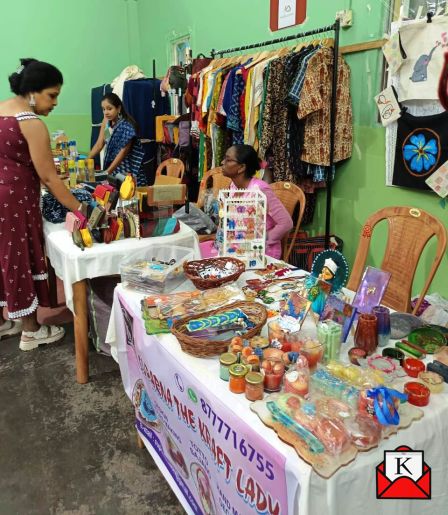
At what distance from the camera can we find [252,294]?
1540mm

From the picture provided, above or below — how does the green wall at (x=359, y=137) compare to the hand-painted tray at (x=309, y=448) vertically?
above

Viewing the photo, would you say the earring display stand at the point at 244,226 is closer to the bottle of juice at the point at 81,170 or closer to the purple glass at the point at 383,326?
the purple glass at the point at 383,326

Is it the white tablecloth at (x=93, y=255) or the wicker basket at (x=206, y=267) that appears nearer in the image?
the wicker basket at (x=206, y=267)

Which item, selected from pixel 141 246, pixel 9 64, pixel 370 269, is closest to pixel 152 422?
pixel 141 246

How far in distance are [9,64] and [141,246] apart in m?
4.83

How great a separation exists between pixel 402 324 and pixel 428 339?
112 millimetres

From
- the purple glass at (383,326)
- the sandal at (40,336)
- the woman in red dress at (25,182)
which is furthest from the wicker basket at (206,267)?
the sandal at (40,336)

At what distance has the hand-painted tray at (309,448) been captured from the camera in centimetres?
80

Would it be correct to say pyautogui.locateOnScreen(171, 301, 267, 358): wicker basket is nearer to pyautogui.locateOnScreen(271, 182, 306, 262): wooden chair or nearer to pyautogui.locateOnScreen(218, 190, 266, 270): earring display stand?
pyautogui.locateOnScreen(218, 190, 266, 270): earring display stand

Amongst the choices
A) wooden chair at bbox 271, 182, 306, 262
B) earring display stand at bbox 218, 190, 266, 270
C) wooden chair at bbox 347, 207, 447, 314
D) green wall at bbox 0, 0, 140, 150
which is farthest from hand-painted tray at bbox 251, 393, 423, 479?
green wall at bbox 0, 0, 140, 150

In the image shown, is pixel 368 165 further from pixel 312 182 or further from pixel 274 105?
pixel 274 105

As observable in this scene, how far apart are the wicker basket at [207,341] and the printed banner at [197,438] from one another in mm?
65

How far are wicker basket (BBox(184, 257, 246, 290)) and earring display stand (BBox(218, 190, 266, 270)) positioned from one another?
8cm

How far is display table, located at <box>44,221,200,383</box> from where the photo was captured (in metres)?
1.97
